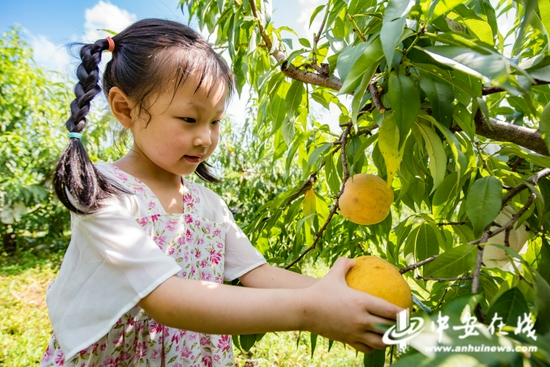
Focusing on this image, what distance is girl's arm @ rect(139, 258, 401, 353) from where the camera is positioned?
1.83 ft

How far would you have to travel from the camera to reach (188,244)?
0.98 m

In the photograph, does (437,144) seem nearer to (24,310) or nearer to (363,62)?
(363,62)

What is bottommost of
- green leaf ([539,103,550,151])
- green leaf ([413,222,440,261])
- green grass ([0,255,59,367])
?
green grass ([0,255,59,367])

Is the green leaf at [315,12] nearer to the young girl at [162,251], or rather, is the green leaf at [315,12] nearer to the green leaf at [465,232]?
the young girl at [162,251]

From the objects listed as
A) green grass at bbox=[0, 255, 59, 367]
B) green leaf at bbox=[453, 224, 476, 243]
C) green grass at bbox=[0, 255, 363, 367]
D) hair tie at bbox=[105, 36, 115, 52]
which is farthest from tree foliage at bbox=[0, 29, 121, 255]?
green leaf at bbox=[453, 224, 476, 243]

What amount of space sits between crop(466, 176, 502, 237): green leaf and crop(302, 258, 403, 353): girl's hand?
0.19 m

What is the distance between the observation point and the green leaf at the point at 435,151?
2.15ft

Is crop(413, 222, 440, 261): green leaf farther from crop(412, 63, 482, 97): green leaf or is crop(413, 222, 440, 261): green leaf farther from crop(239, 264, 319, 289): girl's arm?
crop(412, 63, 482, 97): green leaf

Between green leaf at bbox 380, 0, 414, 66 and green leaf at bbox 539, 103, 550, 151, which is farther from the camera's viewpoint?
green leaf at bbox 539, 103, 550, 151

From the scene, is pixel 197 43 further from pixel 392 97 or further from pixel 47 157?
pixel 47 157

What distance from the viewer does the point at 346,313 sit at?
56cm

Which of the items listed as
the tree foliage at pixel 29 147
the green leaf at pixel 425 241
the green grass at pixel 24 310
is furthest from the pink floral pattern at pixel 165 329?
the tree foliage at pixel 29 147

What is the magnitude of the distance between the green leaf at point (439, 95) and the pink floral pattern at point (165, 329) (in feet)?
2.11

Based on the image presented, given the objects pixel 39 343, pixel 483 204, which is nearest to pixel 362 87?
pixel 483 204
